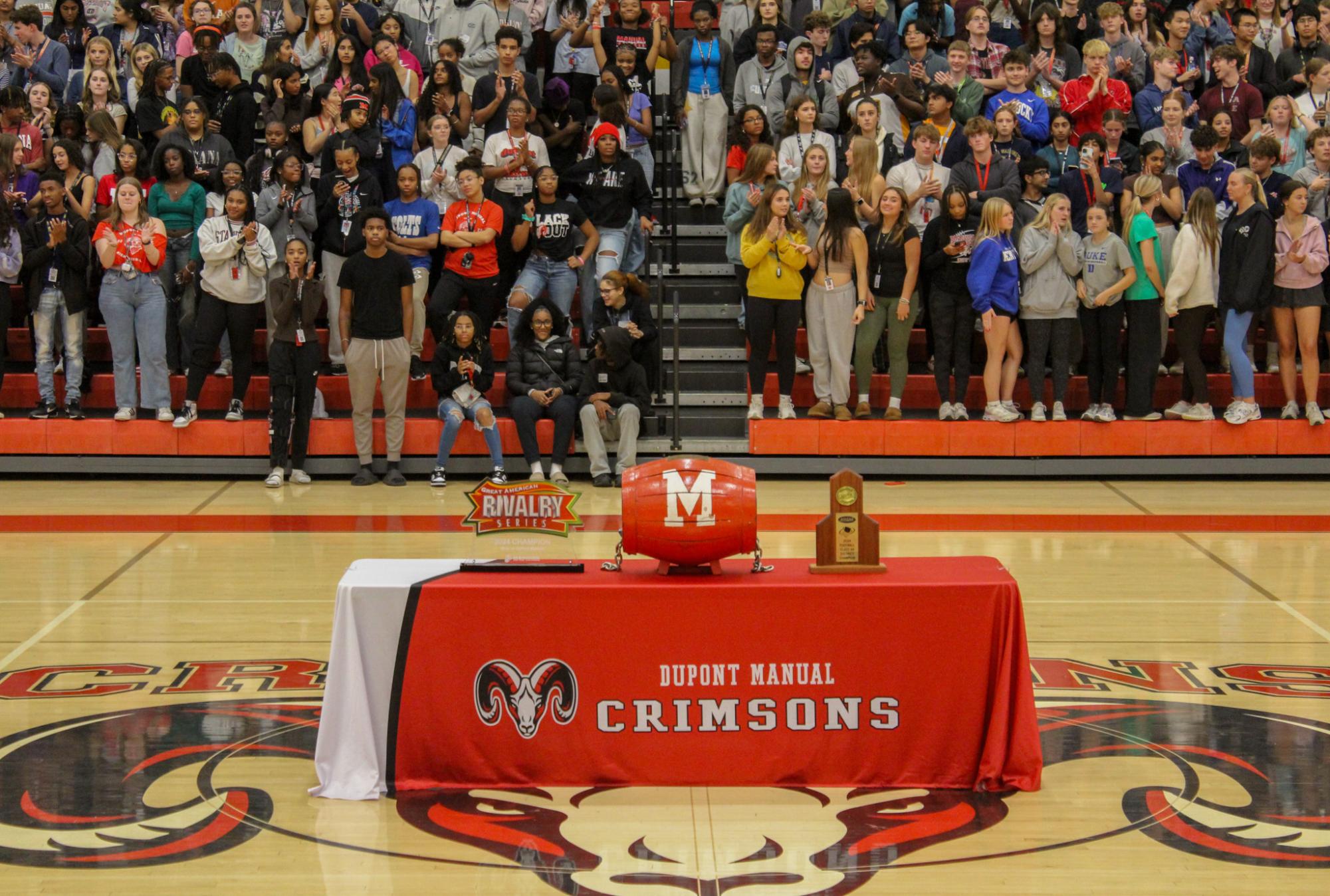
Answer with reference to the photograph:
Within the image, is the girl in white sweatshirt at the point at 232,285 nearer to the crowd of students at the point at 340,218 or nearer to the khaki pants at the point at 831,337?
the crowd of students at the point at 340,218

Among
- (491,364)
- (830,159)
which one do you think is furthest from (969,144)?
(491,364)

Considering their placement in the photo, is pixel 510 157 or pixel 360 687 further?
pixel 510 157

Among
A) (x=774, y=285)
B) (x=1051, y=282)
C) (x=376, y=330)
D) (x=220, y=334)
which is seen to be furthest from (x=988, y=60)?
(x=220, y=334)

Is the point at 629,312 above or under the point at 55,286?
under

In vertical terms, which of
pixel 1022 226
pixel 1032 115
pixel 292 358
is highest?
pixel 1032 115

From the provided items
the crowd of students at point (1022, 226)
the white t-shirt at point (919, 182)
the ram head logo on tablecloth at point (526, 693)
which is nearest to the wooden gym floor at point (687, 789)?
the ram head logo on tablecloth at point (526, 693)

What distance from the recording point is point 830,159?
523 inches

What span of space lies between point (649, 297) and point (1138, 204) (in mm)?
4185

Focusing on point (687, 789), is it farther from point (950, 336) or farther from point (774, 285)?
point (950, 336)

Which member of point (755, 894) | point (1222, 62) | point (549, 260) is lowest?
point (755, 894)

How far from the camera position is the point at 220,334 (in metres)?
12.8

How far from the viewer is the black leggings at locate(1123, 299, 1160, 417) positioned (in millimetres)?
12586

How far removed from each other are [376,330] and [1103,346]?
19.7 ft

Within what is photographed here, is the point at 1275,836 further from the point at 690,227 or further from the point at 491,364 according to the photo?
the point at 690,227
